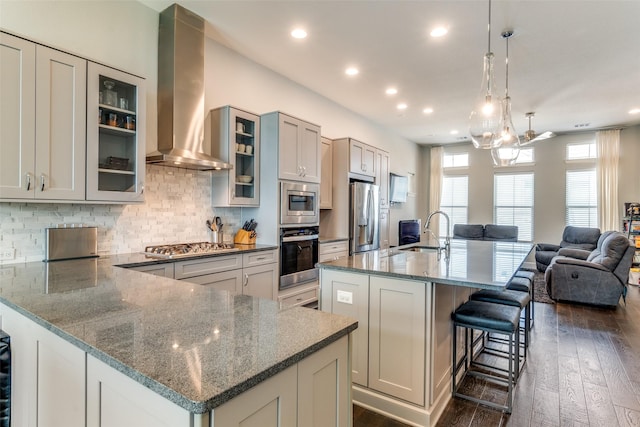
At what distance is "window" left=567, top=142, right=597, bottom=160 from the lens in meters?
7.35

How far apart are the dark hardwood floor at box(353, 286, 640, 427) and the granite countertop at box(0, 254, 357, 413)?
54.5 inches

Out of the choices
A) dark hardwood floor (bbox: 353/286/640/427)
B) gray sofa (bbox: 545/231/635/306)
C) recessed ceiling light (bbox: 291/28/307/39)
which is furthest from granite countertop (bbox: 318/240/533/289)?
gray sofa (bbox: 545/231/635/306)

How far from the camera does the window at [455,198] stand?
348 inches

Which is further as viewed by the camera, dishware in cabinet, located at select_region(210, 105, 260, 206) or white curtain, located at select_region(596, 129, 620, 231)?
white curtain, located at select_region(596, 129, 620, 231)

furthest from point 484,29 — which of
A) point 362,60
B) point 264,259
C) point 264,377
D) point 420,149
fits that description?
point 420,149

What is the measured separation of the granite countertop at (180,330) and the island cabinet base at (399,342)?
1.03 metres

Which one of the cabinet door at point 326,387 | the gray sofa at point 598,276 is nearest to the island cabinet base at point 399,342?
the cabinet door at point 326,387

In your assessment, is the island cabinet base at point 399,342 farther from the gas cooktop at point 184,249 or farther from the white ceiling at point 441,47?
the white ceiling at point 441,47

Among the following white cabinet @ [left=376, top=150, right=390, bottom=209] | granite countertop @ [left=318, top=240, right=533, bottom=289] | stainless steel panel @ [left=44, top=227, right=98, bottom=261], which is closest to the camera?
granite countertop @ [left=318, top=240, right=533, bottom=289]

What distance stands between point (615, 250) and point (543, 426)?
3747mm

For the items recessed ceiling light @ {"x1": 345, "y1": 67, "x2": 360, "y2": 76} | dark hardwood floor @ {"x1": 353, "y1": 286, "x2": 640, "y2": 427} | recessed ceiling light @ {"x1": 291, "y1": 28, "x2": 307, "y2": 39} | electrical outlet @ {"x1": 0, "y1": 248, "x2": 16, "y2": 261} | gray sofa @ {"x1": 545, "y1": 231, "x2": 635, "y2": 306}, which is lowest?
dark hardwood floor @ {"x1": 353, "y1": 286, "x2": 640, "y2": 427}

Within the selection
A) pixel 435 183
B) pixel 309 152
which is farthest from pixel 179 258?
pixel 435 183

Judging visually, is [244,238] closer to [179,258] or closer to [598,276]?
[179,258]

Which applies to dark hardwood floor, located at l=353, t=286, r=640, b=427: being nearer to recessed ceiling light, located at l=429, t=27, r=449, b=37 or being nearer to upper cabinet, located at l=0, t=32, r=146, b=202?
upper cabinet, located at l=0, t=32, r=146, b=202
